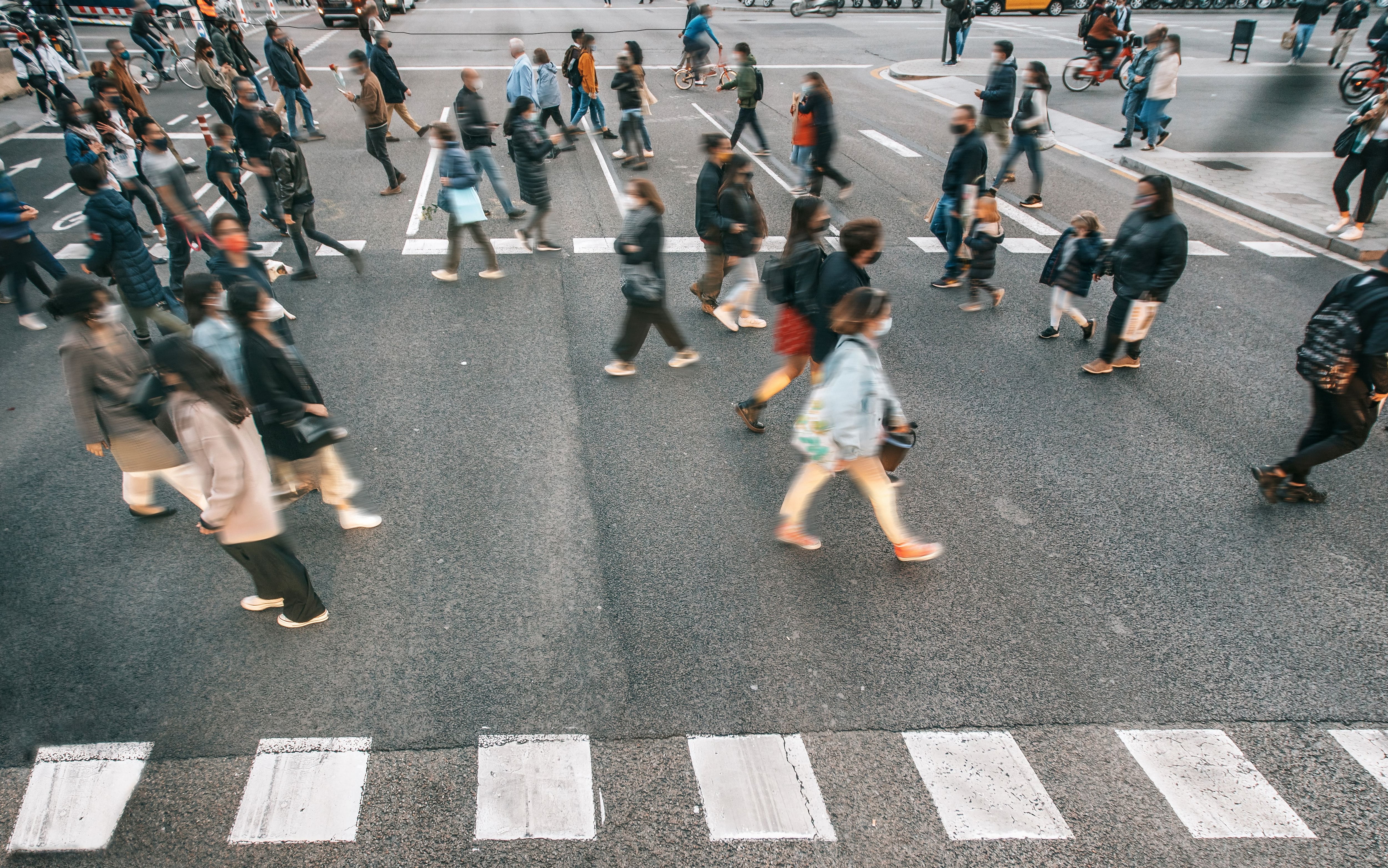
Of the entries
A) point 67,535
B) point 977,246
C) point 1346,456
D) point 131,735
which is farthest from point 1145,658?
point 67,535

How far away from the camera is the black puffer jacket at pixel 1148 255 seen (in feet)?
21.4

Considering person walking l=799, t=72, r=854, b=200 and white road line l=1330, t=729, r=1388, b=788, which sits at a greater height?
person walking l=799, t=72, r=854, b=200

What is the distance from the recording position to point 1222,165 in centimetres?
1353

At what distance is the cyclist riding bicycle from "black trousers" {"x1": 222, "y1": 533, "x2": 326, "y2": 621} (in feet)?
57.0

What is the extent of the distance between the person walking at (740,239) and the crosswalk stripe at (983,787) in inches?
194

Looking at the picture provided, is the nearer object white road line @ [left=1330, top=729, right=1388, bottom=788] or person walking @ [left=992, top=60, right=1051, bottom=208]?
white road line @ [left=1330, top=729, right=1388, bottom=788]

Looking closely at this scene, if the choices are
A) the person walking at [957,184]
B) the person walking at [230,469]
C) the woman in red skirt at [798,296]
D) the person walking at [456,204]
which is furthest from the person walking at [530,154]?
the person walking at [230,469]

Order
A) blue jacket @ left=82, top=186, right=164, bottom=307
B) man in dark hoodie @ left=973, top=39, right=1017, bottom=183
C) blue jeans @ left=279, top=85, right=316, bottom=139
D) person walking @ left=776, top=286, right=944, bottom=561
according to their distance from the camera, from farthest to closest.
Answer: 1. blue jeans @ left=279, top=85, right=316, bottom=139
2. man in dark hoodie @ left=973, top=39, right=1017, bottom=183
3. blue jacket @ left=82, top=186, right=164, bottom=307
4. person walking @ left=776, top=286, right=944, bottom=561

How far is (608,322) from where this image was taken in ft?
26.9

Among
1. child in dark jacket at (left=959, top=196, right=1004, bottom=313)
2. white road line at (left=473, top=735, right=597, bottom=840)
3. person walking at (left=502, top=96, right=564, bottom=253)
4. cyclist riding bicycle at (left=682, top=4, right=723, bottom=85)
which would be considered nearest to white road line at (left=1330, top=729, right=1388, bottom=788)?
white road line at (left=473, top=735, right=597, bottom=840)

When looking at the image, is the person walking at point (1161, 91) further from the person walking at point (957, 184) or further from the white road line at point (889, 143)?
the person walking at point (957, 184)

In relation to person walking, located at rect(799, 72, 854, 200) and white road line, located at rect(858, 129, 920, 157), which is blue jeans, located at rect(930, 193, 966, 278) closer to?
person walking, located at rect(799, 72, 854, 200)

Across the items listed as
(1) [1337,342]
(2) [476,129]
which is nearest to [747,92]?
(2) [476,129]

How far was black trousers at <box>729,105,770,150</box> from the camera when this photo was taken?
13102mm
